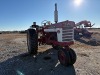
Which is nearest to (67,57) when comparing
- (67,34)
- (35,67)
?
(67,34)

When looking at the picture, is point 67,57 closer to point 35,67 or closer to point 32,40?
point 35,67

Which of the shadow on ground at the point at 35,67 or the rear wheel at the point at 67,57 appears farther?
the rear wheel at the point at 67,57

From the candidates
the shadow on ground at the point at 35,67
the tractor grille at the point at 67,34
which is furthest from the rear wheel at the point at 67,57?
the tractor grille at the point at 67,34

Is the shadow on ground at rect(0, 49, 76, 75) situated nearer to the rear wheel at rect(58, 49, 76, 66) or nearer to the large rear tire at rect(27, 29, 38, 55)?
the rear wheel at rect(58, 49, 76, 66)

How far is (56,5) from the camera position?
29.2 feet

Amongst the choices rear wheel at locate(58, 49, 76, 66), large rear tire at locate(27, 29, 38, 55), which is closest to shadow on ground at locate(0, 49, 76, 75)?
rear wheel at locate(58, 49, 76, 66)

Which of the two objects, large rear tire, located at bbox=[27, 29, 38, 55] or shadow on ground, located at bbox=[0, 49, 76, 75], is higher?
large rear tire, located at bbox=[27, 29, 38, 55]

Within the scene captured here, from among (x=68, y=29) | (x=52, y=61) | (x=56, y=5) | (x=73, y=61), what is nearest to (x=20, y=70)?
(x=52, y=61)

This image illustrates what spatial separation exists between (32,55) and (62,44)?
247 centimetres

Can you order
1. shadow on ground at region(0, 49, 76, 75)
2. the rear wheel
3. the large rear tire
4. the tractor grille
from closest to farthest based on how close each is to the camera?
shadow on ground at region(0, 49, 76, 75) < the rear wheel < the tractor grille < the large rear tire

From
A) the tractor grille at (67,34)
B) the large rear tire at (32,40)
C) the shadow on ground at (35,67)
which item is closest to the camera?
the shadow on ground at (35,67)

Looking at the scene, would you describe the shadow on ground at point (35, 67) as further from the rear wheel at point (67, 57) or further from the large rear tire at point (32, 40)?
the large rear tire at point (32, 40)

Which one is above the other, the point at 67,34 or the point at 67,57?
the point at 67,34

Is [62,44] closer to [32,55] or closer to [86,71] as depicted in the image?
[86,71]
